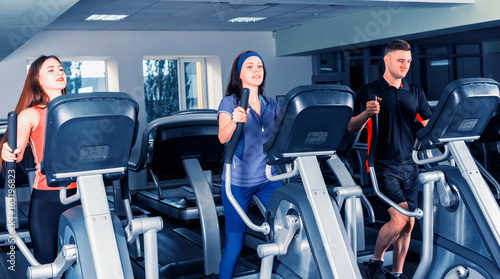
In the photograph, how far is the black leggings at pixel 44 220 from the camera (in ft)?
7.14

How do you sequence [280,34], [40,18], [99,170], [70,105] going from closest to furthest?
[70,105]
[99,170]
[40,18]
[280,34]

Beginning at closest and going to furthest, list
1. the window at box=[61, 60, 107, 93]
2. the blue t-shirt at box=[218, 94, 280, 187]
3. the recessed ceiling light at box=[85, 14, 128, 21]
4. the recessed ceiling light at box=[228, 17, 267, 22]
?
the blue t-shirt at box=[218, 94, 280, 187]
the recessed ceiling light at box=[85, 14, 128, 21]
the recessed ceiling light at box=[228, 17, 267, 22]
the window at box=[61, 60, 107, 93]

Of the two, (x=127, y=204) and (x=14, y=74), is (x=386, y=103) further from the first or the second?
(x=14, y=74)

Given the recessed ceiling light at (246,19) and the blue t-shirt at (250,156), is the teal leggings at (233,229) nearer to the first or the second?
the blue t-shirt at (250,156)

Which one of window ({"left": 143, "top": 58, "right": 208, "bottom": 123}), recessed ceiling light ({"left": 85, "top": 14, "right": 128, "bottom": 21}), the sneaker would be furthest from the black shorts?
window ({"left": 143, "top": 58, "right": 208, "bottom": 123})

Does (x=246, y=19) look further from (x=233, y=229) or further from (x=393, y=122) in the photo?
(x=233, y=229)

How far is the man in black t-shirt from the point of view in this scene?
9.62ft

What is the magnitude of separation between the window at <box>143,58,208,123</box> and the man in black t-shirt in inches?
194

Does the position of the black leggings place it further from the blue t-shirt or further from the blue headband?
the blue headband

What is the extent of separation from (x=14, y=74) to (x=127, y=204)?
13.3 ft

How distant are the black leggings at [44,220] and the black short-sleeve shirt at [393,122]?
164 centimetres

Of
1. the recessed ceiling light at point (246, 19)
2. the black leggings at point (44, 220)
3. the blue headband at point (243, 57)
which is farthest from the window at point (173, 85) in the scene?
the black leggings at point (44, 220)

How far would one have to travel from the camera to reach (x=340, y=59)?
8.06 metres

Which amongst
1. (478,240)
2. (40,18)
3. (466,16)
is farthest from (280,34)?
(478,240)
